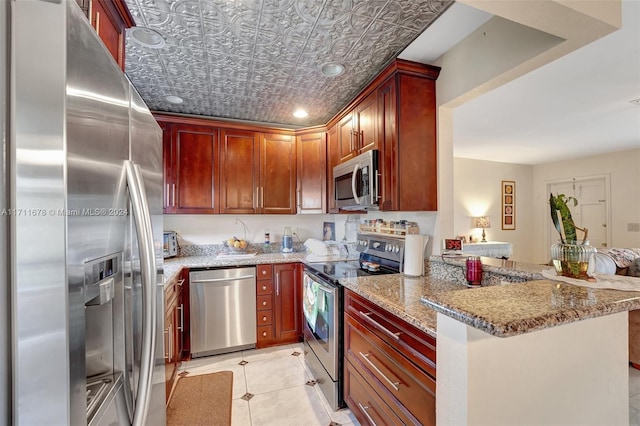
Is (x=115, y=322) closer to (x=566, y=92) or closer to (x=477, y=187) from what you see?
(x=566, y=92)

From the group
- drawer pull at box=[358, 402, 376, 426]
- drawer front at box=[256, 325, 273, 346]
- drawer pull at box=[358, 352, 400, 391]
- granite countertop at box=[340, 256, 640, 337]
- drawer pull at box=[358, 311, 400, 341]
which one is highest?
granite countertop at box=[340, 256, 640, 337]

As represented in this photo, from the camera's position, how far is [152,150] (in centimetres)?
108

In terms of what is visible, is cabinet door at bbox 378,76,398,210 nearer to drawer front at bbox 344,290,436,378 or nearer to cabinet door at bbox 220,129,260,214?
drawer front at bbox 344,290,436,378

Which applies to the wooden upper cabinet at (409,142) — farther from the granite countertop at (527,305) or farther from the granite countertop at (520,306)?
the granite countertop at (527,305)

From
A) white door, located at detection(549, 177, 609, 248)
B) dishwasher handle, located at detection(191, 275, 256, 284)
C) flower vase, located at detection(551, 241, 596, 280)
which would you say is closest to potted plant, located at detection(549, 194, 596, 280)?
flower vase, located at detection(551, 241, 596, 280)

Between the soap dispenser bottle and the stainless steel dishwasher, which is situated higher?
the soap dispenser bottle

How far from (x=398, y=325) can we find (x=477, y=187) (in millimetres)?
5858

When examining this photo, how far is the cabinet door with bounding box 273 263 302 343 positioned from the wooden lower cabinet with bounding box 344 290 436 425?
1147mm

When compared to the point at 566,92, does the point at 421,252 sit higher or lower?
lower

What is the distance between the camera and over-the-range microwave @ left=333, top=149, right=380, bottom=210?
2094 mm

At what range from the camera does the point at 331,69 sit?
2.14m

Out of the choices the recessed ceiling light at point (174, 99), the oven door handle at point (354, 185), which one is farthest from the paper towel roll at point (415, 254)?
the recessed ceiling light at point (174, 99)

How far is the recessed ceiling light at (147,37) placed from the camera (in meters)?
1.67

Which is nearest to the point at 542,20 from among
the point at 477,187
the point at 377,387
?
the point at 377,387
